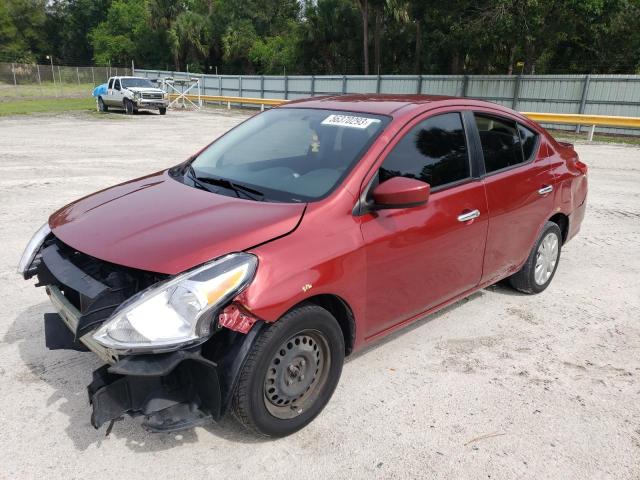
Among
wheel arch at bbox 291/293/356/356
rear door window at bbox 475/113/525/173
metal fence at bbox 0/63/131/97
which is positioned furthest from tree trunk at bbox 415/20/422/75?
wheel arch at bbox 291/293/356/356

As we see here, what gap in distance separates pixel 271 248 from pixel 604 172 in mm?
11156

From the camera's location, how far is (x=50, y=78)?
158 ft

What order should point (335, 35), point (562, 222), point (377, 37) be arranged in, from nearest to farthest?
1. point (562, 222)
2. point (377, 37)
3. point (335, 35)

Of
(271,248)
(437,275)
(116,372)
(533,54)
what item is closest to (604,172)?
(437,275)

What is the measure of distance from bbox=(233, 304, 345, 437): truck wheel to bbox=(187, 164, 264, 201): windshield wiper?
2.59 ft

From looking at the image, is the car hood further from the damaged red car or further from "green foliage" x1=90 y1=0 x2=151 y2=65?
"green foliage" x1=90 y1=0 x2=151 y2=65

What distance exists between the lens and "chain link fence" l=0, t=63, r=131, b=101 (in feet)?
144

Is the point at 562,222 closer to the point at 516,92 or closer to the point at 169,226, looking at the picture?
the point at 169,226

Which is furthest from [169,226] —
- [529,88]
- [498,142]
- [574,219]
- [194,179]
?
[529,88]

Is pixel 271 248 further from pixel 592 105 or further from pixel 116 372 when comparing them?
pixel 592 105

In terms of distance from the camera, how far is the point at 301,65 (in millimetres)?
48000

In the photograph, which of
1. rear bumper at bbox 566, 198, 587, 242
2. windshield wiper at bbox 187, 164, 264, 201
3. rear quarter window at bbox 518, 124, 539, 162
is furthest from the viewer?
rear bumper at bbox 566, 198, 587, 242

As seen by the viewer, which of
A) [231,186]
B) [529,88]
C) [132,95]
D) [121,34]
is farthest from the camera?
[121,34]

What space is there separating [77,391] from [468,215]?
2.71m
